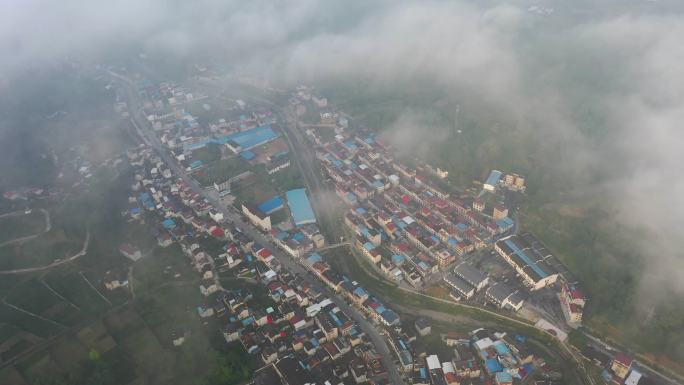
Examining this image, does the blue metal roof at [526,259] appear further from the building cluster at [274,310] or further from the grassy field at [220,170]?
the grassy field at [220,170]

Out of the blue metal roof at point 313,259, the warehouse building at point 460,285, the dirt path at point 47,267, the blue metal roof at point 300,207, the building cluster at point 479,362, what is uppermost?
the blue metal roof at point 300,207

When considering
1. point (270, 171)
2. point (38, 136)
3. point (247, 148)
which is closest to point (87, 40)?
point (38, 136)

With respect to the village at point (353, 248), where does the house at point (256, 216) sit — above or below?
above

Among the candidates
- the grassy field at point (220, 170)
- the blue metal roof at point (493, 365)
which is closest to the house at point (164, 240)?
the grassy field at point (220, 170)

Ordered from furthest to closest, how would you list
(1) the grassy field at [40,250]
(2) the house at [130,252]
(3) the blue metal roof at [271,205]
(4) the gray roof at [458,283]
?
1. (3) the blue metal roof at [271,205]
2. (2) the house at [130,252]
3. (1) the grassy field at [40,250]
4. (4) the gray roof at [458,283]

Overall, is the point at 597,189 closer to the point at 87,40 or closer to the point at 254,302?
the point at 254,302

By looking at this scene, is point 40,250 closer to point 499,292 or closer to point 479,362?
point 479,362

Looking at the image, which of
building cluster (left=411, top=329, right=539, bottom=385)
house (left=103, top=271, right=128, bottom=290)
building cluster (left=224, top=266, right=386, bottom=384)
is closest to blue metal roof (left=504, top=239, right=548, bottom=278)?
building cluster (left=411, top=329, right=539, bottom=385)

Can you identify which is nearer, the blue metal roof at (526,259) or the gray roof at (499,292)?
the gray roof at (499,292)
